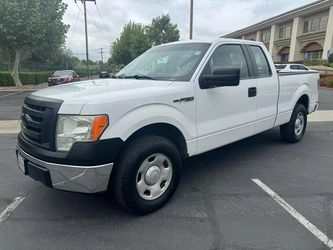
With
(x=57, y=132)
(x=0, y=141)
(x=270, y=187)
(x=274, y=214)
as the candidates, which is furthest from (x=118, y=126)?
(x=0, y=141)

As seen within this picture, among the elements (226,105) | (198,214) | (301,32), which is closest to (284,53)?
(301,32)

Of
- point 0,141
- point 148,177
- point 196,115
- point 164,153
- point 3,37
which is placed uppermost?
point 3,37

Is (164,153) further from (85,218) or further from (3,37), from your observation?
(3,37)

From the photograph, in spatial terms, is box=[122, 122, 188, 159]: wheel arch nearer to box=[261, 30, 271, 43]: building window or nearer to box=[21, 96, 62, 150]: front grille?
box=[21, 96, 62, 150]: front grille

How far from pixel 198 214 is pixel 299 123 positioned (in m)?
3.71

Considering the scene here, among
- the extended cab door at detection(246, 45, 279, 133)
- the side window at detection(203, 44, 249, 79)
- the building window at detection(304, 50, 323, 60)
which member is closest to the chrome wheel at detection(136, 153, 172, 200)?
the side window at detection(203, 44, 249, 79)

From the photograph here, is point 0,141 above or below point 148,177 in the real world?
below

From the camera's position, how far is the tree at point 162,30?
129ft

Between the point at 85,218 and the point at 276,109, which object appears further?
the point at 276,109

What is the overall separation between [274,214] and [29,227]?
258 cm

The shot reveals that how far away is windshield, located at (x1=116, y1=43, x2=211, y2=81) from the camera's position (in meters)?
3.60

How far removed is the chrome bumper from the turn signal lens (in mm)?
285

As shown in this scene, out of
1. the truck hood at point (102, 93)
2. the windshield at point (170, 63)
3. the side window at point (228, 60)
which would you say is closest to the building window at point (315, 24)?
the side window at point (228, 60)

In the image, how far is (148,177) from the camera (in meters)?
Answer: 3.09
